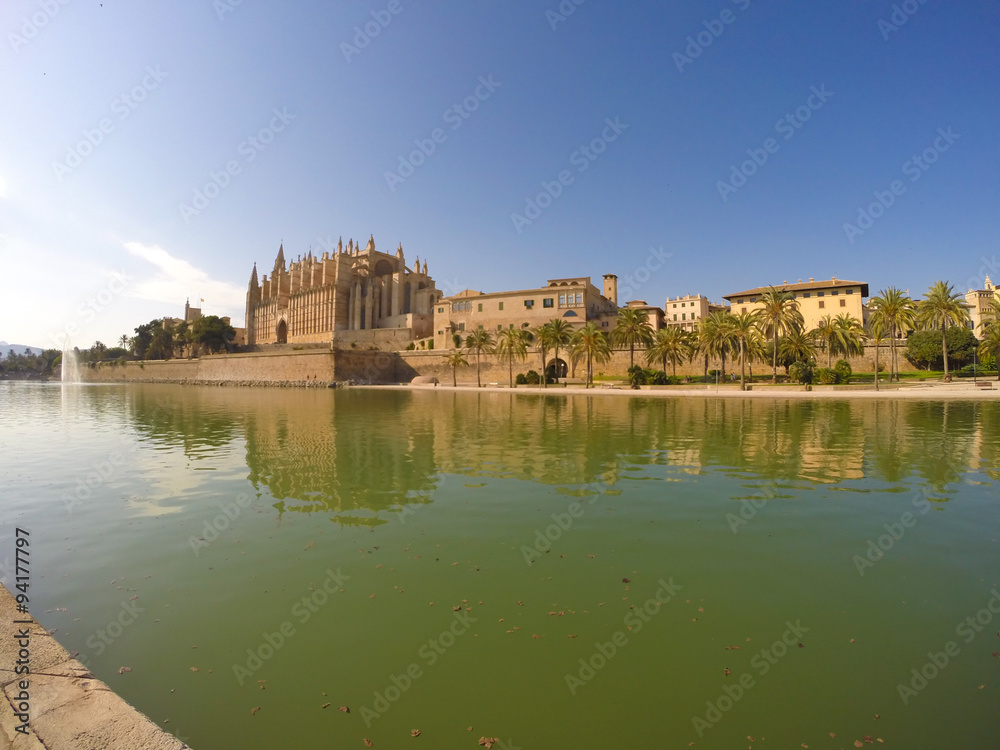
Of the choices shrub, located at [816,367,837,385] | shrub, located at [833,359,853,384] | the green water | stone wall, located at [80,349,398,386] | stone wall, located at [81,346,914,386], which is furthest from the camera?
stone wall, located at [80,349,398,386]

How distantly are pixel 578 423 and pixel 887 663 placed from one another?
70.9ft

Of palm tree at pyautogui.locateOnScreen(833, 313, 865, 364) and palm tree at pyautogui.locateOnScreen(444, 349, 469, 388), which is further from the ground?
palm tree at pyautogui.locateOnScreen(833, 313, 865, 364)

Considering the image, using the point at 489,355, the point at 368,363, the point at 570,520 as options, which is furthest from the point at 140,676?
the point at 368,363

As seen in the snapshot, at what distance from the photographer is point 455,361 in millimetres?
71938

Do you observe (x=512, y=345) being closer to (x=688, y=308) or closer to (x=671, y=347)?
(x=671, y=347)

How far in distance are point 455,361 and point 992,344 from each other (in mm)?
60170

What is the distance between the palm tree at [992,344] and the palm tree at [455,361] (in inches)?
2327

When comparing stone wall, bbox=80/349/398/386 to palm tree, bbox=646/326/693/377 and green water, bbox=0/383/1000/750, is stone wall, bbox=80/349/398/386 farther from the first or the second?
green water, bbox=0/383/1000/750

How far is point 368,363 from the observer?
3408 inches

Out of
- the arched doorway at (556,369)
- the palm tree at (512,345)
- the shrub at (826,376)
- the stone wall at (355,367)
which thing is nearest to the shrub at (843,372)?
the shrub at (826,376)

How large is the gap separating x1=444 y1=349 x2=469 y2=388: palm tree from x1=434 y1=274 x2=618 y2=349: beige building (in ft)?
18.1

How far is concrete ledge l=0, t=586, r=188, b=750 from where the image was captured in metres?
3.39

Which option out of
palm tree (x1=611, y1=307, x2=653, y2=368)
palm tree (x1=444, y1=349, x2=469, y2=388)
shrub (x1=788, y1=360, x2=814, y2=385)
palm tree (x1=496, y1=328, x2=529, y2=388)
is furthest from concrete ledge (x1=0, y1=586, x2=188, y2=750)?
palm tree (x1=444, y1=349, x2=469, y2=388)

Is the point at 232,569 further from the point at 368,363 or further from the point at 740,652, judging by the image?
the point at 368,363
